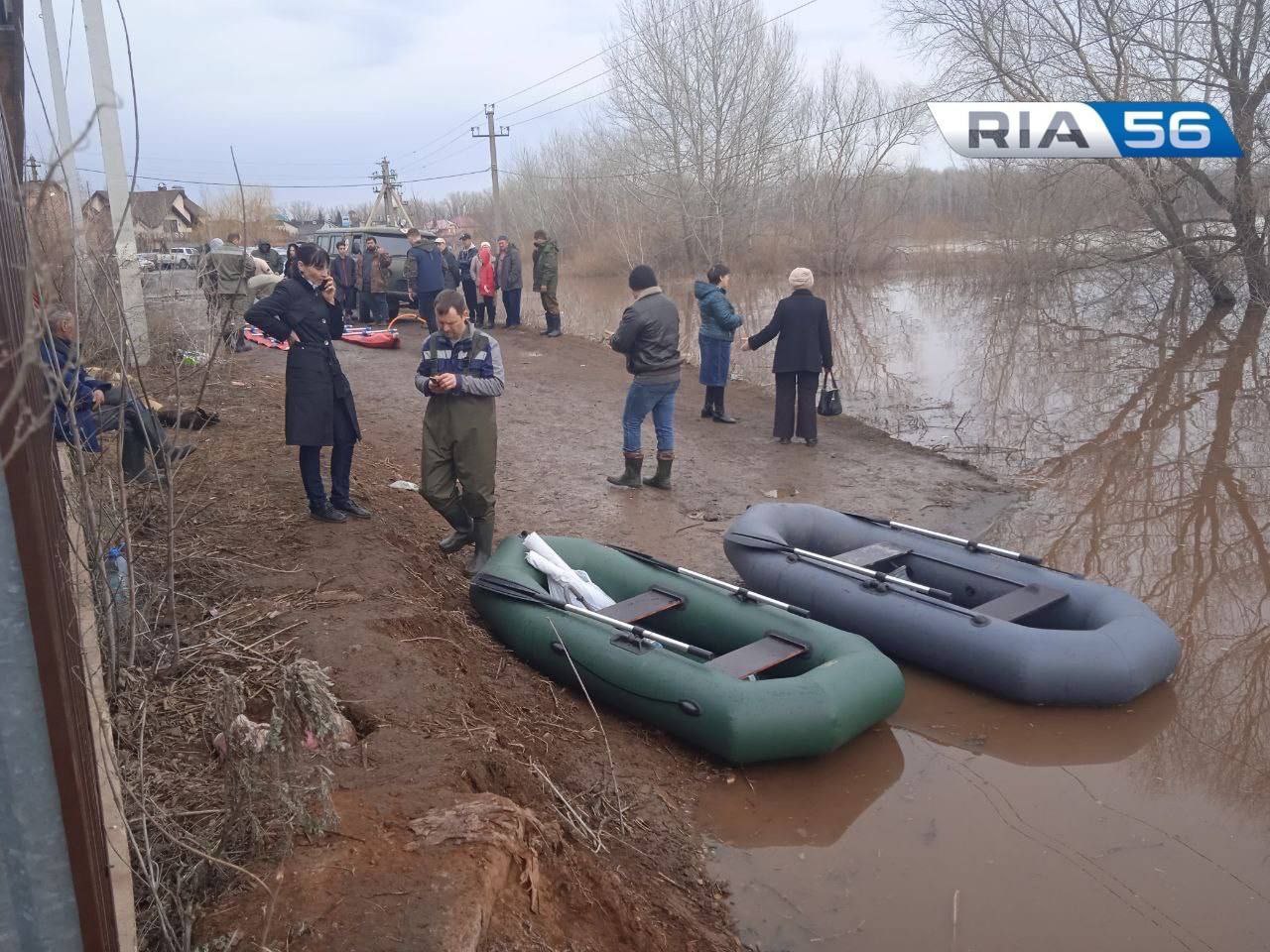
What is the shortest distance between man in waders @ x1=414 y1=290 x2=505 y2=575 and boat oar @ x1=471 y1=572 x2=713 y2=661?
0.59 metres

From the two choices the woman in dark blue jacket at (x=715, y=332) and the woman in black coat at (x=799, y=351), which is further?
the woman in dark blue jacket at (x=715, y=332)

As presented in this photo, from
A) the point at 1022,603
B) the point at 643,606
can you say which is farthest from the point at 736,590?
the point at 1022,603

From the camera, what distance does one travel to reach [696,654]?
4.44 metres

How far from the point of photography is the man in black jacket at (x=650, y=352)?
703cm

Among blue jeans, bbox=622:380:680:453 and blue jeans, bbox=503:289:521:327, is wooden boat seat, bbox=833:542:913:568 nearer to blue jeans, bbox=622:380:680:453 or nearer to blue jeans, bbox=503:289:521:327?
blue jeans, bbox=622:380:680:453

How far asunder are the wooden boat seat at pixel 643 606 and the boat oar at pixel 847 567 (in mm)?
799

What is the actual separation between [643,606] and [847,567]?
1176 millimetres

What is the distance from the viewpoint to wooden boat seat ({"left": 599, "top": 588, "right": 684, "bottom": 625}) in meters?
4.87

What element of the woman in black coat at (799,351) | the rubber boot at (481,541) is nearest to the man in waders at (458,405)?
the rubber boot at (481,541)

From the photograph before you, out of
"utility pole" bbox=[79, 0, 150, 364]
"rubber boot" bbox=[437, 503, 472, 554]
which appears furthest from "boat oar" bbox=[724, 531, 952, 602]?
"utility pole" bbox=[79, 0, 150, 364]

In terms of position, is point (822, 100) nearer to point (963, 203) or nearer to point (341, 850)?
Answer: point (963, 203)

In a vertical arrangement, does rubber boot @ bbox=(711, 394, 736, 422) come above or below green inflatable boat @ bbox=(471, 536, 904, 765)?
above

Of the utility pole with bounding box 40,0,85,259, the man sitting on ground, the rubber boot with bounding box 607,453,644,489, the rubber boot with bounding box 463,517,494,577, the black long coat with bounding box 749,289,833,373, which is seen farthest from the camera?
the black long coat with bounding box 749,289,833,373

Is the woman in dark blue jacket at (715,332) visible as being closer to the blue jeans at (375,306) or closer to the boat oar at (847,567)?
the boat oar at (847,567)
